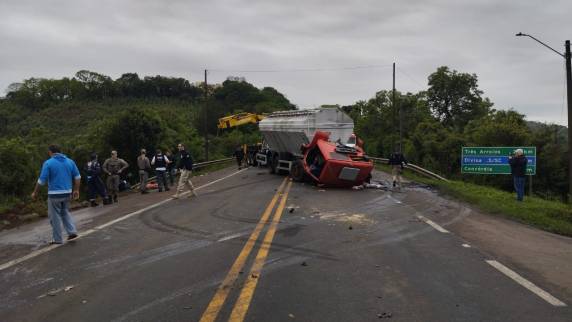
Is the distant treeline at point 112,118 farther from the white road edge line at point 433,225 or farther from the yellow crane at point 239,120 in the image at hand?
the white road edge line at point 433,225

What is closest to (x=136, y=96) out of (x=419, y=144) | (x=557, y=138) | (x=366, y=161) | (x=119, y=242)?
(x=419, y=144)

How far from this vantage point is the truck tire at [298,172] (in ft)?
68.2

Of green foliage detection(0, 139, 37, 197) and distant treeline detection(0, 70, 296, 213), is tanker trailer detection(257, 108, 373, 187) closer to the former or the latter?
distant treeline detection(0, 70, 296, 213)

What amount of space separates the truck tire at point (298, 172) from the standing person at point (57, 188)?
1238 centimetres

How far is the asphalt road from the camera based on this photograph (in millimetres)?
5043

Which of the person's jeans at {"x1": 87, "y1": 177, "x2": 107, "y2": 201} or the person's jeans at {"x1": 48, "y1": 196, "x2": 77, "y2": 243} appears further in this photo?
the person's jeans at {"x1": 87, "y1": 177, "x2": 107, "y2": 201}

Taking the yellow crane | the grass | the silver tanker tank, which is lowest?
the grass

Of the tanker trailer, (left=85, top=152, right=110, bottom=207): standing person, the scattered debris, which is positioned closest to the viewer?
the scattered debris

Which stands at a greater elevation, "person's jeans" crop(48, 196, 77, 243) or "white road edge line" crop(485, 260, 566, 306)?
"person's jeans" crop(48, 196, 77, 243)

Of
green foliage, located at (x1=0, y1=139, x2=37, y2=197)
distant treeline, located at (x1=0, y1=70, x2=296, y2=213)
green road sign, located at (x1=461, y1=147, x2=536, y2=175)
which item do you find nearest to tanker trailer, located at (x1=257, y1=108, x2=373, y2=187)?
green road sign, located at (x1=461, y1=147, x2=536, y2=175)

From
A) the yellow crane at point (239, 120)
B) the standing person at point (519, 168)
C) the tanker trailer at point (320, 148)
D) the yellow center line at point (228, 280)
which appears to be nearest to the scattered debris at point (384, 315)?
the yellow center line at point (228, 280)

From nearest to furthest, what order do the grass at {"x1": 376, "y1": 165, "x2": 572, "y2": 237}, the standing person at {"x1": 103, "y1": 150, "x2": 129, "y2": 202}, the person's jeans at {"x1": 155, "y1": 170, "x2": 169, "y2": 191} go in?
1. the grass at {"x1": 376, "y1": 165, "x2": 572, "y2": 237}
2. the standing person at {"x1": 103, "y1": 150, "x2": 129, "y2": 202}
3. the person's jeans at {"x1": 155, "y1": 170, "x2": 169, "y2": 191}

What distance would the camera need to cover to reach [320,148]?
19.4 m

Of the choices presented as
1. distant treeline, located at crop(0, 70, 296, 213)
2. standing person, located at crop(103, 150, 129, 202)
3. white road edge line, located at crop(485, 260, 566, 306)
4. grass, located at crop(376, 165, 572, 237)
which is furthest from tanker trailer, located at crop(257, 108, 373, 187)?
white road edge line, located at crop(485, 260, 566, 306)
